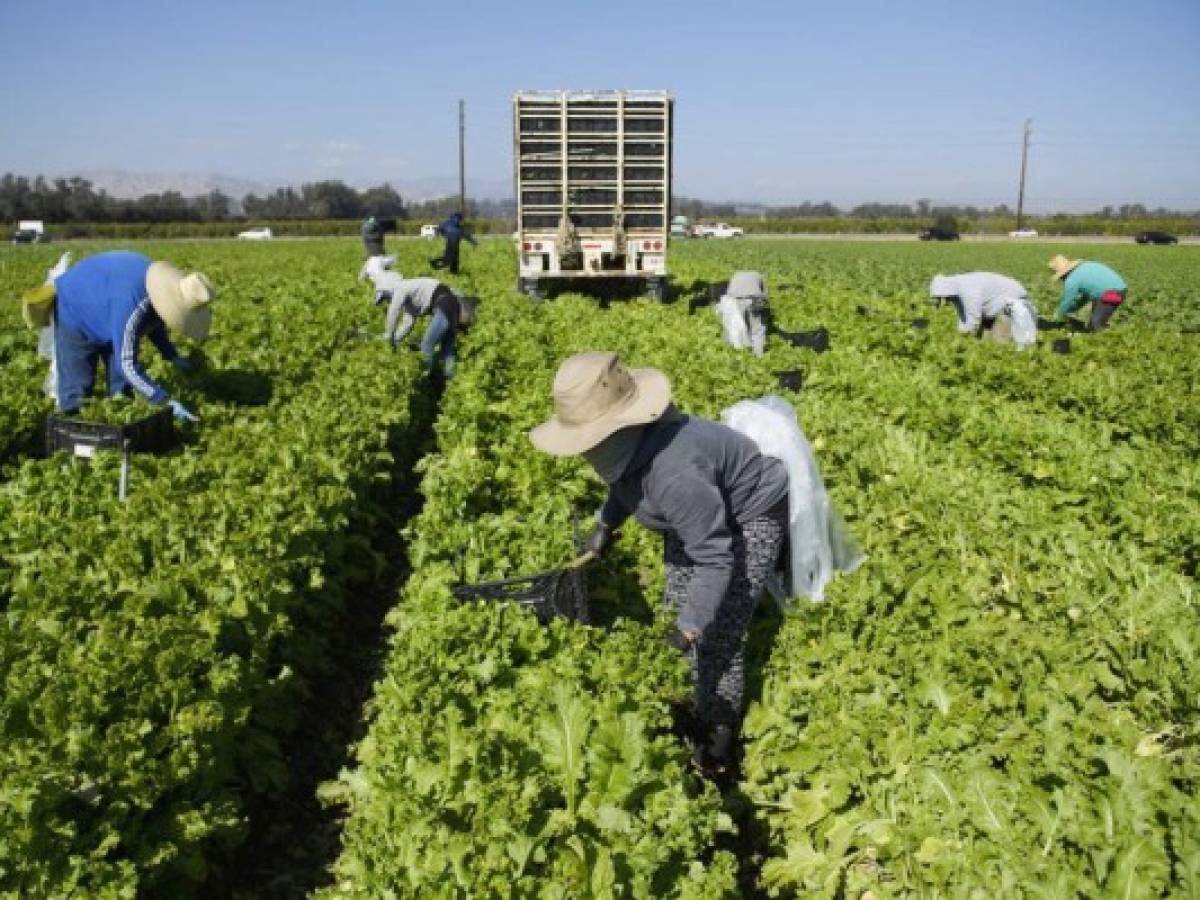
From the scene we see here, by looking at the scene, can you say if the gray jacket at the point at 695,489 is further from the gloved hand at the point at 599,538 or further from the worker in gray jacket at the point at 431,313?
the worker in gray jacket at the point at 431,313

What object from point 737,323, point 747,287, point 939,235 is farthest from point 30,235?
point 939,235

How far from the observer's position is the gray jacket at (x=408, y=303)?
10781 mm

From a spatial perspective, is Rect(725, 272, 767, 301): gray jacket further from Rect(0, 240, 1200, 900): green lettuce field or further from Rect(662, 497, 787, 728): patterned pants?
Rect(662, 497, 787, 728): patterned pants

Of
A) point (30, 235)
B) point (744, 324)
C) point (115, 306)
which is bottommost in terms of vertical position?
point (744, 324)

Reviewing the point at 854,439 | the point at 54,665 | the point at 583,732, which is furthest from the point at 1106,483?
the point at 54,665

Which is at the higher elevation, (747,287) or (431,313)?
(747,287)

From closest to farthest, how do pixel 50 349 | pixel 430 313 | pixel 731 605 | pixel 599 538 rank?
pixel 731 605 < pixel 599 538 < pixel 50 349 < pixel 430 313

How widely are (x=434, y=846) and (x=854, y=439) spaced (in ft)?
17.3

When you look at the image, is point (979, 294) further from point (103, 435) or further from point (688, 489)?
point (103, 435)

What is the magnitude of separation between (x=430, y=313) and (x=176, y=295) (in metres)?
4.00

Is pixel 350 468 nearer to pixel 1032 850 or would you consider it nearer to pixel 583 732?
pixel 583 732

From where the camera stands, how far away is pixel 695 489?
3.64m

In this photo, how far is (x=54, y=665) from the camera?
376cm

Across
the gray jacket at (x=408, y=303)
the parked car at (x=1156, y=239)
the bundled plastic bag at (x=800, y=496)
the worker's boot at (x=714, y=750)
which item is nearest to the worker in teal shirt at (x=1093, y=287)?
the gray jacket at (x=408, y=303)
